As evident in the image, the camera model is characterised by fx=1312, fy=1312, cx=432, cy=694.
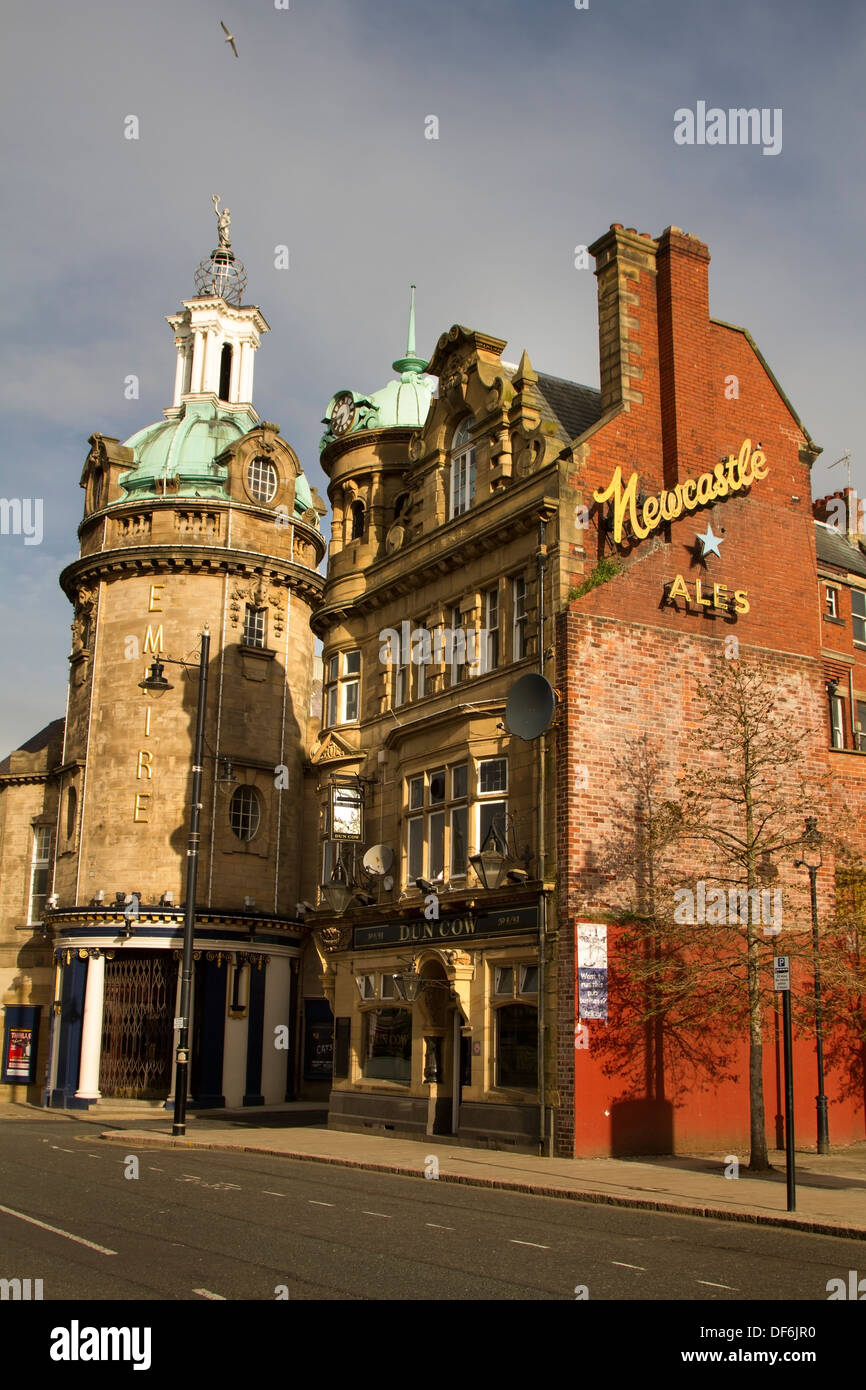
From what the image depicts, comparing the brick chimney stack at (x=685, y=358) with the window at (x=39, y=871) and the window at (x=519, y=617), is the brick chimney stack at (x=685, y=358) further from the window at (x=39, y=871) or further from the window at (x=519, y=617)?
the window at (x=39, y=871)

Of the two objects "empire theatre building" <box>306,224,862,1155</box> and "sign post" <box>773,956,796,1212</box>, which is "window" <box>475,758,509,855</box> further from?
"sign post" <box>773,956,796,1212</box>

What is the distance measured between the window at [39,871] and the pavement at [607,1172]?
1830cm

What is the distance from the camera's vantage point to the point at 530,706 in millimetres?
23500

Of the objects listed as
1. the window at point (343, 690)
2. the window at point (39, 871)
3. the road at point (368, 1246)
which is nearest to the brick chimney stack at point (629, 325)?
the window at point (343, 690)

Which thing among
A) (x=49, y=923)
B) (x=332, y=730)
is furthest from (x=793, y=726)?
(x=49, y=923)

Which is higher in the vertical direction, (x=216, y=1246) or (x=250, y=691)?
(x=250, y=691)

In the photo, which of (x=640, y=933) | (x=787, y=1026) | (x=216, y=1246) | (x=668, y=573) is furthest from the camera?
(x=668, y=573)

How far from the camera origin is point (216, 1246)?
40.1 feet

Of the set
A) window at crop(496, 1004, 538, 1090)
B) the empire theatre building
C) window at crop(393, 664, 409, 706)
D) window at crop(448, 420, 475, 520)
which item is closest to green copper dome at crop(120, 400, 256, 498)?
the empire theatre building

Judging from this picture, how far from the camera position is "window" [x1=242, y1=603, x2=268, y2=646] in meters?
45.4

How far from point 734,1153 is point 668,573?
10.9 m

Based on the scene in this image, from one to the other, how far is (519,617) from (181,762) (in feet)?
67.1

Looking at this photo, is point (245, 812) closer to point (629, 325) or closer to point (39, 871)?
point (39, 871)

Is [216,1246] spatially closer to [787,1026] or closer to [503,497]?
[787,1026]
